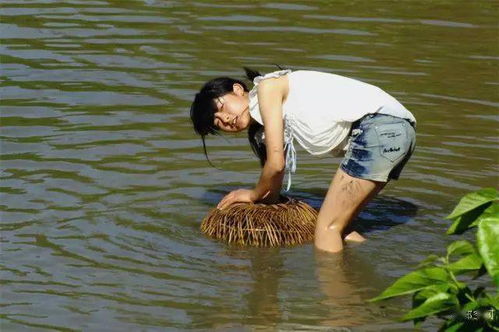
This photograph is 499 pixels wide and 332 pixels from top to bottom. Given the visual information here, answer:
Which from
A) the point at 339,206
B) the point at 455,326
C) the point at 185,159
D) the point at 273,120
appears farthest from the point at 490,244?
the point at 185,159

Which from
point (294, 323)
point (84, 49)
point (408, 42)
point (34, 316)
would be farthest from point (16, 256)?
point (408, 42)

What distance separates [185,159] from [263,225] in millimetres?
2017

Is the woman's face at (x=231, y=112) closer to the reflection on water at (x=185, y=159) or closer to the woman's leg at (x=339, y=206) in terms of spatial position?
the woman's leg at (x=339, y=206)

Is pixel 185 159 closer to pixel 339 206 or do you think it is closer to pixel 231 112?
pixel 231 112

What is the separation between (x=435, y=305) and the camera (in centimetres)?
394

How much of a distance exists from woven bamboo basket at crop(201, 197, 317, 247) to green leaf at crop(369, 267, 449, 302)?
384 centimetres

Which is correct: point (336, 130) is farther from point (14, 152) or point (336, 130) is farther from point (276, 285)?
point (14, 152)

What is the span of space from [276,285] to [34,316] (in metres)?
1.44

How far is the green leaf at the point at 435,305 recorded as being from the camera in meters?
3.93

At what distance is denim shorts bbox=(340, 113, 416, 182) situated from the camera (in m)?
7.60

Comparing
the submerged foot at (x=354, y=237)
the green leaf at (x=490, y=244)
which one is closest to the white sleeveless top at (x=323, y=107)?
the submerged foot at (x=354, y=237)

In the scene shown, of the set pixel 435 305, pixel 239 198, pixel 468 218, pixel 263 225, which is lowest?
pixel 263 225

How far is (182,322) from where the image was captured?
6.66 metres

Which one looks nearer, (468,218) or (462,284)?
(462,284)
